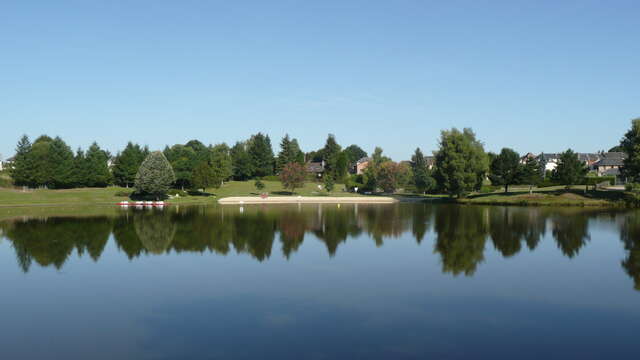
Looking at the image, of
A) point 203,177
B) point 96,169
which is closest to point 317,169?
point 203,177

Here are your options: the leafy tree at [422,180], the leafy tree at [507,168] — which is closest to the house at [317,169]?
the leafy tree at [422,180]

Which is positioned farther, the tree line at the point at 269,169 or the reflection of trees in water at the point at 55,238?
the tree line at the point at 269,169

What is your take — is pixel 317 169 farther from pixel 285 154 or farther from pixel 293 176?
pixel 293 176

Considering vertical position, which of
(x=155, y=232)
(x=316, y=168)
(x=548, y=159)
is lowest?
(x=155, y=232)

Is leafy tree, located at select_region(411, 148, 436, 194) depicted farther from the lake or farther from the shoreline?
the lake

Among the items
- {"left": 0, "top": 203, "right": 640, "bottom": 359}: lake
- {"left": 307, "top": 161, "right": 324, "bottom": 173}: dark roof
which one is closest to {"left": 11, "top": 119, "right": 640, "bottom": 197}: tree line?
{"left": 307, "top": 161, "right": 324, "bottom": 173}: dark roof

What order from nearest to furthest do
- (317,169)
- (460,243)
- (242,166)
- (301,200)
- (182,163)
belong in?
(460,243) < (301,200) < (182,163) < (242,166) < (317,169)

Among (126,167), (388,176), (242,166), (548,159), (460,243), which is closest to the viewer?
(460,243)

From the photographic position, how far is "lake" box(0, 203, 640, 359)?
15.0 m

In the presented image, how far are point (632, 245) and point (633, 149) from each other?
181 ft

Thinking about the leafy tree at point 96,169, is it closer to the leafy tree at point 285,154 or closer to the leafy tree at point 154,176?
the leafy tree at point 154,176

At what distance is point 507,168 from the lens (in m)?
99.7

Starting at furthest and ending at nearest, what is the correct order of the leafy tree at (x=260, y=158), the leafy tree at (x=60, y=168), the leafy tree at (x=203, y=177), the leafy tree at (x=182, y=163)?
1. the leafy tree at (x=260, y=158)
2. the leafy tree at (x=182, y=163)
3. the leafy tree at (x=60, y=168)
4. the leafy tree at (x=203, y=177)

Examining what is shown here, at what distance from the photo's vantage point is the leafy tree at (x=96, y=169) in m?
106
